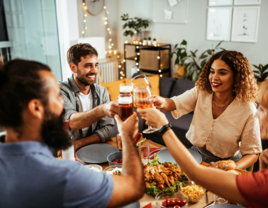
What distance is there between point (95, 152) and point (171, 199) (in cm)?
68

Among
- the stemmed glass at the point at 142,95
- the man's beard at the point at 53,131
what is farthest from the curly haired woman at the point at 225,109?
the man's beard at the point at 53,131

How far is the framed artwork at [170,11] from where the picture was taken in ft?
14.1

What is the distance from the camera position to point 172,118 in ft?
11.5

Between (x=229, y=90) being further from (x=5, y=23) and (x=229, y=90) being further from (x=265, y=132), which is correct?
(x=5, y=23)

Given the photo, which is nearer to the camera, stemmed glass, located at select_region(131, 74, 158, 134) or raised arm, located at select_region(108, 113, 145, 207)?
raised arm, located at select_region(108, 113, 145, 207)

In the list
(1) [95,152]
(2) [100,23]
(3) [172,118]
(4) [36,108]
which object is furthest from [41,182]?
(2) [100,23]

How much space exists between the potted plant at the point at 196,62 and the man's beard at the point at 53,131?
132 inches

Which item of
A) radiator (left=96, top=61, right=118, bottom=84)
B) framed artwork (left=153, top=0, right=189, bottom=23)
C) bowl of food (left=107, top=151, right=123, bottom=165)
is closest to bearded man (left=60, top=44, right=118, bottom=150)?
bowl of food (left=107, top=151, right=123, bottom=165)

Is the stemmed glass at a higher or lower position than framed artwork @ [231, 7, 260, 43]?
lower

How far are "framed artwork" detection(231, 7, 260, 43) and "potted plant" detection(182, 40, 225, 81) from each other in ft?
1.04

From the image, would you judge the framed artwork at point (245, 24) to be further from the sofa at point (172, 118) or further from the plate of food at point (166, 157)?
the plate of food at point (166, 157)

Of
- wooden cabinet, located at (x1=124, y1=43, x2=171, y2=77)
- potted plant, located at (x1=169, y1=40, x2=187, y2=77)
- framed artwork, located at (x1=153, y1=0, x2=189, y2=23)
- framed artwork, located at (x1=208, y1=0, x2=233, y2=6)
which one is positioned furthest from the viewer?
wooden cabinet, located at (x1=124, y1=43, x2=171, y2=77)

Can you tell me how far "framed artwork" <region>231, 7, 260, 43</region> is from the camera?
3574 mm

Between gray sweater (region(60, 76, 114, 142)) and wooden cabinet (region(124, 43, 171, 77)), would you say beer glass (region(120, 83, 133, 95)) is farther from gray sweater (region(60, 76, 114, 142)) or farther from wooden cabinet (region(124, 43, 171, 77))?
wooden cabinet (region(124, 43, 171, 77))
